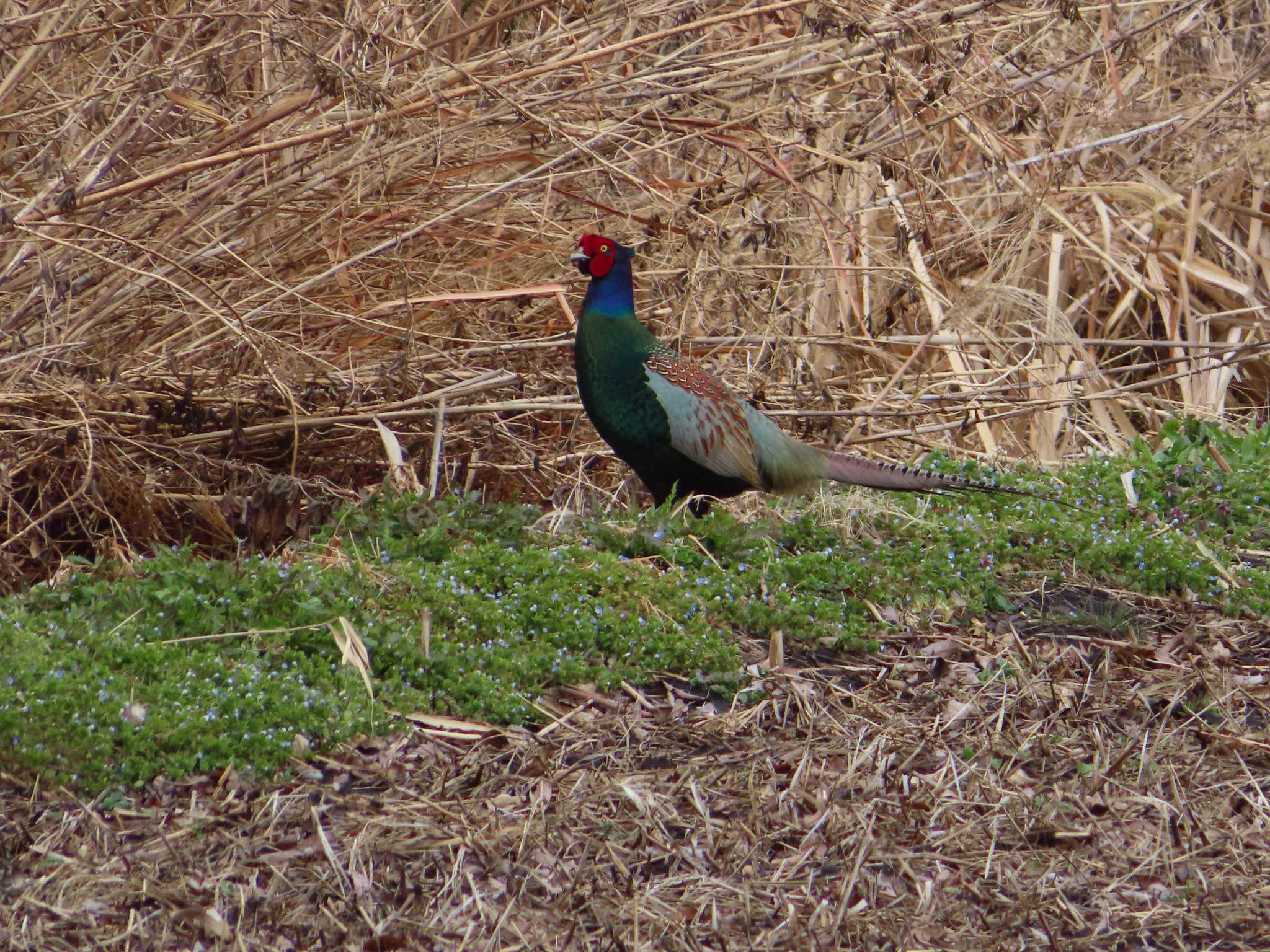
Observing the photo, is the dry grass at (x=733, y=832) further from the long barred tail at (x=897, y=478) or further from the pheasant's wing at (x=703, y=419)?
the pheasant's wing at (x=703, y=419)

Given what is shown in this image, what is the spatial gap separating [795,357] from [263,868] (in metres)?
3.43

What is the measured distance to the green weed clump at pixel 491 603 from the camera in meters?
3.31

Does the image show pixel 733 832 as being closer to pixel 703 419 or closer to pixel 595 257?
pixel 703 419

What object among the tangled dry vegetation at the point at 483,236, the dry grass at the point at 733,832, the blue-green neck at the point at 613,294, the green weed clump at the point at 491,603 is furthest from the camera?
the blue-green neck at the point at 613,294

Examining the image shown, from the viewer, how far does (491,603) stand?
3.89 meters

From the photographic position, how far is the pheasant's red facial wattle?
493cm

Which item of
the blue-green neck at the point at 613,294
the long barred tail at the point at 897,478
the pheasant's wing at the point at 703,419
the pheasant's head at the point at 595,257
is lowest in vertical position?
the long barred tail at the point at 897,478

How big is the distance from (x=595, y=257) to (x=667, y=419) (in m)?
0.57

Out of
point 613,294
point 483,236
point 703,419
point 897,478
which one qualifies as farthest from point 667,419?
point 483,236

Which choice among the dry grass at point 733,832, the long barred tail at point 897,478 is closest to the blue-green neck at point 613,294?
the long barred tail at point 897,478

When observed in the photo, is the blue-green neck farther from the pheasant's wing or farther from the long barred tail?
the long barred tail

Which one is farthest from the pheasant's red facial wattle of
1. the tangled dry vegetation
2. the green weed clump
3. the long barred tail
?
the long barred tail

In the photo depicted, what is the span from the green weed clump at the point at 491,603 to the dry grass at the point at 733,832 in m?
0.11

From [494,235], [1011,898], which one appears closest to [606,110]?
[494,235]
